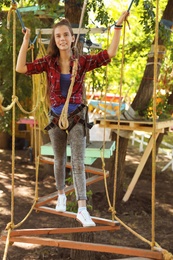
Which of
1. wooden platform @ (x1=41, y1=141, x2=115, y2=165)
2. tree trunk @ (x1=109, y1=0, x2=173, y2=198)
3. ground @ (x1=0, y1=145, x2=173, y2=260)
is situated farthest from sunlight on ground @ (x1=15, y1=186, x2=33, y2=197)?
wooden platform @ (x1=41, y1=141, x2=115, y2=165)

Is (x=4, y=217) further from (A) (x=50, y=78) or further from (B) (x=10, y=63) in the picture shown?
(A) (x=50, y=78)

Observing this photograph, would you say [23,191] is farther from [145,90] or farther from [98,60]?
[98,60]

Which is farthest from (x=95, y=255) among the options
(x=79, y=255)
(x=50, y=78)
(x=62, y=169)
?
(x=50, y=78)

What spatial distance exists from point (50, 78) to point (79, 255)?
10.2 ft

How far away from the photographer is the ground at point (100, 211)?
18.0 ft

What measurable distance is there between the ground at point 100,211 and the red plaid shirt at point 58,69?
315 cm

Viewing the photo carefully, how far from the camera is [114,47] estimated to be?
8.23 ft

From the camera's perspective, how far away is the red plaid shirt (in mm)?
2584

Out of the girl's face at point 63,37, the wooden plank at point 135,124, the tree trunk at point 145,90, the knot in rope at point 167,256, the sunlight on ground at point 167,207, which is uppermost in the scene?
the girl's face at point 63,37

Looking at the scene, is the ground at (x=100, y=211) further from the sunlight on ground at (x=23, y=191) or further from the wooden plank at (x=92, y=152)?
the wooden plank at (x=92, y=152)

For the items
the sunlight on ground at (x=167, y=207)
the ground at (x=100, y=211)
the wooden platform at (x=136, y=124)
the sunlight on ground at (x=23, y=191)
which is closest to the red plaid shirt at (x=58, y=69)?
the wooden platform at (x=136, y=124)

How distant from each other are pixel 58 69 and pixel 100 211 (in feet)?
14.5

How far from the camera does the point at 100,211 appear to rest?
6.69 m

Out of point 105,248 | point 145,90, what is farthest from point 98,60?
point 145,90
